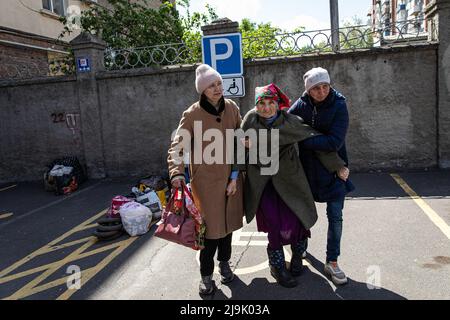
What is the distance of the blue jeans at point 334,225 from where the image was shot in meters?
3.21

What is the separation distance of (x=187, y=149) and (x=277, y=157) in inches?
29.3

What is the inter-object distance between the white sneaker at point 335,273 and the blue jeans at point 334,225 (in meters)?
0.06

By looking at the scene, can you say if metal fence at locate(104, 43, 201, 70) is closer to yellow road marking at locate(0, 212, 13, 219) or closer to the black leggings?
yellow road marking at locate(0, 212, 13, 219)

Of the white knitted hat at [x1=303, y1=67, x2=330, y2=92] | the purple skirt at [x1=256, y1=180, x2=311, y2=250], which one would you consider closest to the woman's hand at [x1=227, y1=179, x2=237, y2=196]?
the purple skirt at [x1=256, y1=180, x2=311, y2=250]

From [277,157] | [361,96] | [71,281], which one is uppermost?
[361,96]

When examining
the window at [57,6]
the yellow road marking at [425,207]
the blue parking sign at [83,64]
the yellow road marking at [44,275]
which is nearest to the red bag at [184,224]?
the yellow road marking at [44,275]

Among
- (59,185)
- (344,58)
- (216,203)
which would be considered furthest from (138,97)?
(216,203)

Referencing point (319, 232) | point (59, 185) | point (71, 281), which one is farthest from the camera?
point (59, 185)

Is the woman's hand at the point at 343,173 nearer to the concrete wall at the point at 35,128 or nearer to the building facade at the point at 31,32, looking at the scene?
the concrete wall at the point at 35,128

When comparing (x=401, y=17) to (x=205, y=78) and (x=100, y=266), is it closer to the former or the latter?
(x=205, y=78)

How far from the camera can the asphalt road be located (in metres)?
3.27

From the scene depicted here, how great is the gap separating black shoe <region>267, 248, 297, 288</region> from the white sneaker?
0.32 m
